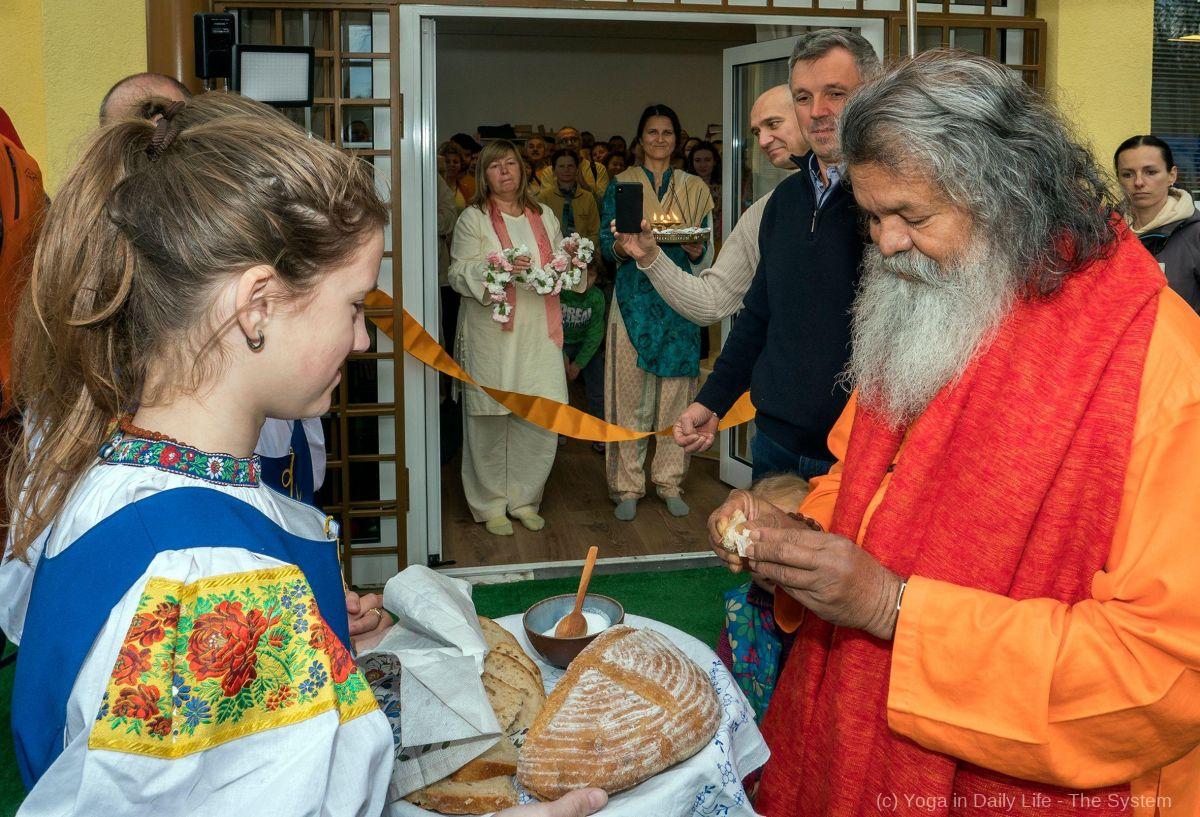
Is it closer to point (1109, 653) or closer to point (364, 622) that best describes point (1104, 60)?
point (1109, 653)

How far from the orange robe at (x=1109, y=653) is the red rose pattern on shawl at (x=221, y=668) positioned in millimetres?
866

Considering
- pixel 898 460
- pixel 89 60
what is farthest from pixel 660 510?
pixel 898 460

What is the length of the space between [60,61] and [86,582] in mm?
4061

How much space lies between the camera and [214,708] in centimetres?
97

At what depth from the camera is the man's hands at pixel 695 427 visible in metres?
3.02

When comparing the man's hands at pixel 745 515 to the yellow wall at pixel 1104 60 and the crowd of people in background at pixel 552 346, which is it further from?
the yellow wall at pixel 1104 60

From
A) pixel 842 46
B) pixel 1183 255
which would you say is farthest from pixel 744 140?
pixel 842 46

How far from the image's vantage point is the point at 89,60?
4281 millimetres

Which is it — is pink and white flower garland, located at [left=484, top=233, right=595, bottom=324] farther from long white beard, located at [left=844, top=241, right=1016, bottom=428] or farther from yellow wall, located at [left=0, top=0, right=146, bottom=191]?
long white beard, located at [left=844, top=241, right=1016, bottom=428]

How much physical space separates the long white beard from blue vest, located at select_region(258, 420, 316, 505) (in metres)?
1.29

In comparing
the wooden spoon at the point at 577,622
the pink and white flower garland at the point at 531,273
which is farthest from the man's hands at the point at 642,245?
the wooden spoon at the point at 577,622

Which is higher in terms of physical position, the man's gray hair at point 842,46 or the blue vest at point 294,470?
the man's gray hair at point 842,46

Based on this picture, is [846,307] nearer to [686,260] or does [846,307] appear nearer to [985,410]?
[985,410]

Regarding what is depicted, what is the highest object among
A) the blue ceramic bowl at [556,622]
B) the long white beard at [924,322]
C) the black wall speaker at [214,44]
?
the black wall speaker at [214,44]
